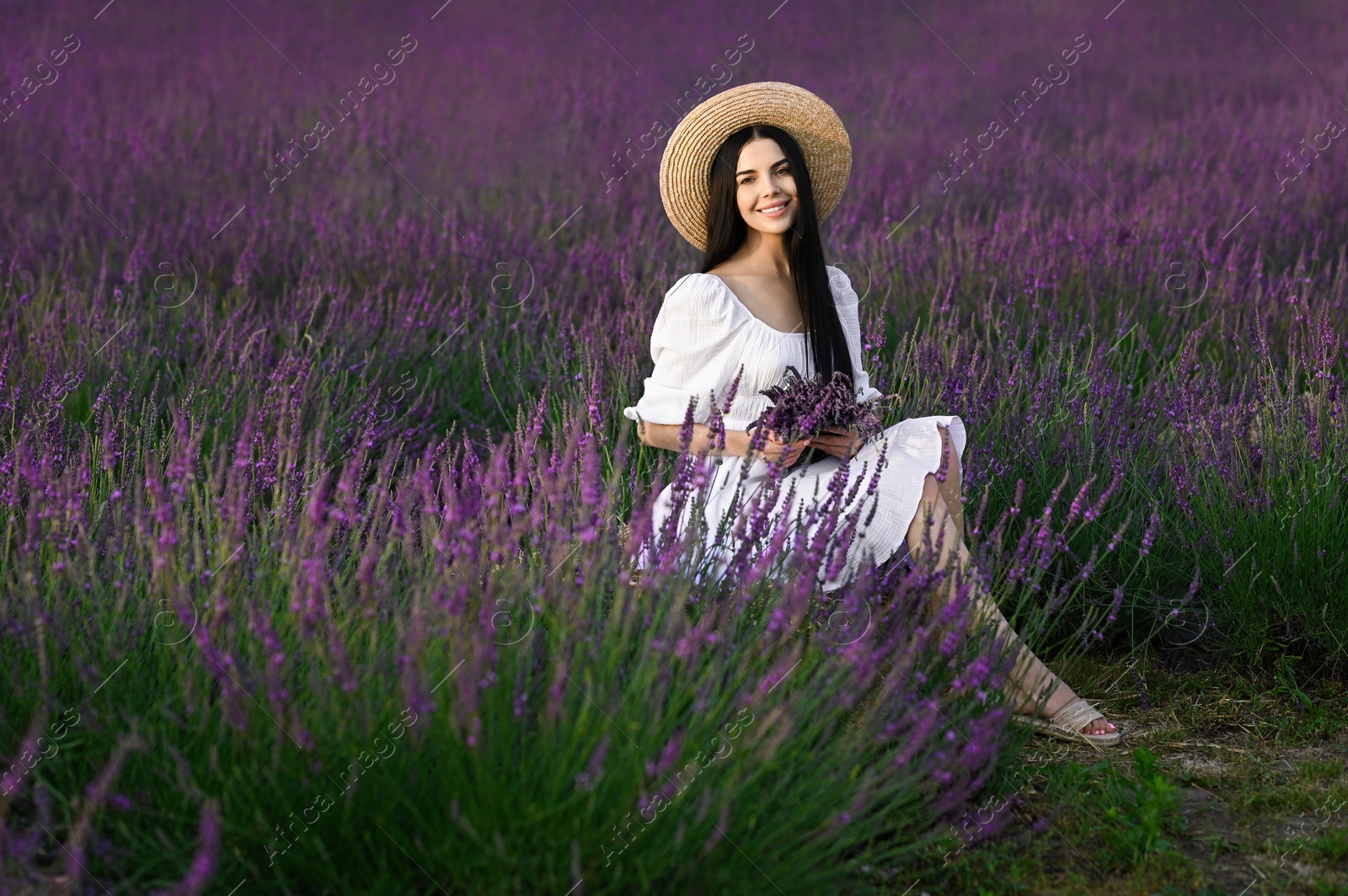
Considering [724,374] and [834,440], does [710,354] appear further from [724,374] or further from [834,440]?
[834,440]

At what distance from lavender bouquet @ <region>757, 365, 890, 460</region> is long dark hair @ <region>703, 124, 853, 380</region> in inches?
9.1

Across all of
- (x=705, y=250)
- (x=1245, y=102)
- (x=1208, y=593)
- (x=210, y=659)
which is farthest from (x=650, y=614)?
(x=1245, y=102)

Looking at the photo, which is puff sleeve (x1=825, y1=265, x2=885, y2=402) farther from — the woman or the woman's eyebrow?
the woman's eyebrow

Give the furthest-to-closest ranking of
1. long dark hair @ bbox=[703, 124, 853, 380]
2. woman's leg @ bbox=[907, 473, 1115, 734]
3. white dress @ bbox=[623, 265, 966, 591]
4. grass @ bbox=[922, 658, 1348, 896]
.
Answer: long dark hair @ bbox=[703, 124, 853, 380], white dress @ bbox=[623, 265, 966, 591], woman's leg @ bbox=[907, 473, 1115, 734], grass @ bbox=[922, 658, 1348, 896]

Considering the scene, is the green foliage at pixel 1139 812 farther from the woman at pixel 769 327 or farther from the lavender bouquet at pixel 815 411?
the lavender bouquet at pixel 815 411

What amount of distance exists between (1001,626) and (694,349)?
34.2 inches

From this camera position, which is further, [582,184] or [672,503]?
[582,184]

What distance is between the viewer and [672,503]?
1836 millimetres

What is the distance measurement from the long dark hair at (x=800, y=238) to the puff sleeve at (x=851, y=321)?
0.07m

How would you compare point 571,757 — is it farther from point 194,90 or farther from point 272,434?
point 194,90

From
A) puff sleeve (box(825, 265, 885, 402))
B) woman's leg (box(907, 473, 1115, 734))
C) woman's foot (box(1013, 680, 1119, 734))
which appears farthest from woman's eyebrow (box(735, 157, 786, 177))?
woman's foot (box(1013, 680, 1119, 734))

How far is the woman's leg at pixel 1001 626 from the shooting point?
2.10 meters

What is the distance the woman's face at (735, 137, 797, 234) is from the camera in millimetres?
2680

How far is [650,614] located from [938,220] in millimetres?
4390
